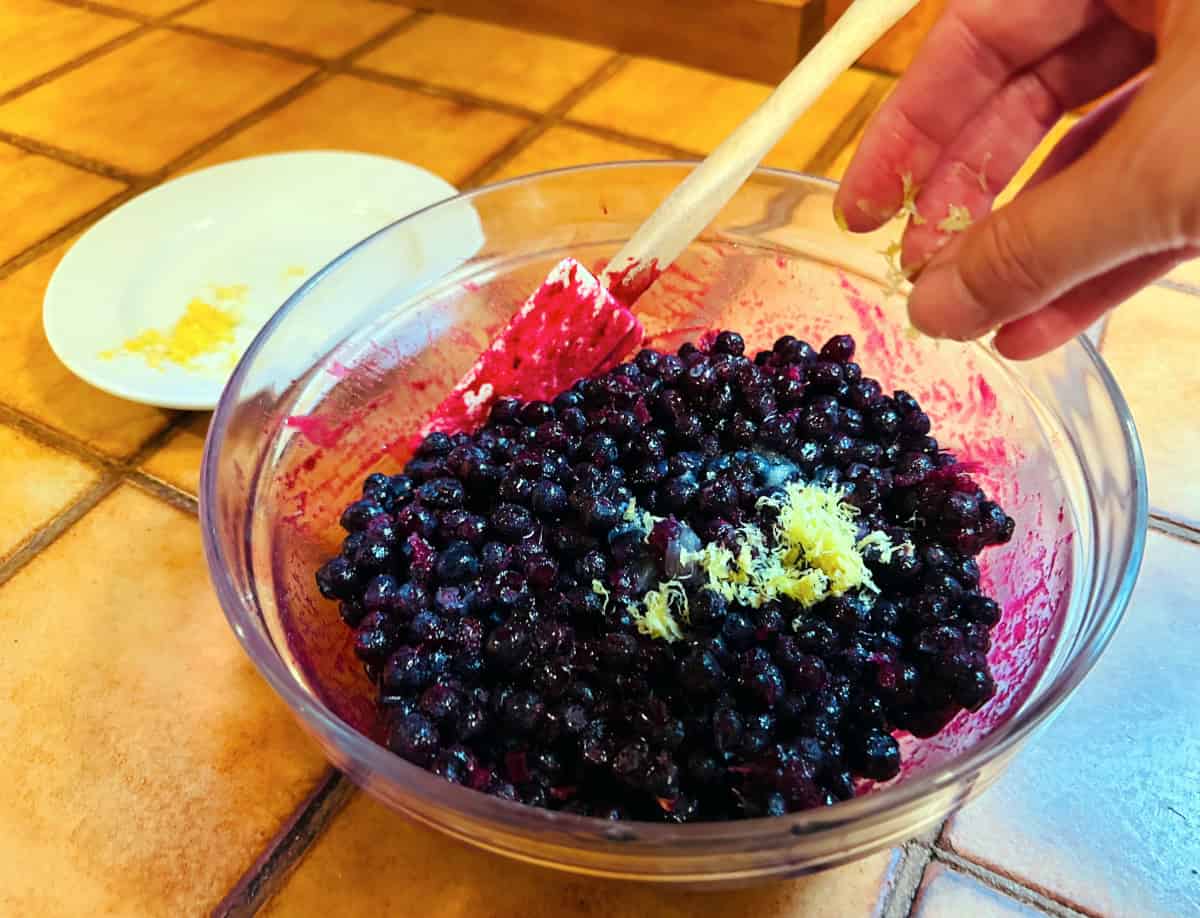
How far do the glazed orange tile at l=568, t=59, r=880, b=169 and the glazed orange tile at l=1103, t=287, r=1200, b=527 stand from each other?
0.63 meters

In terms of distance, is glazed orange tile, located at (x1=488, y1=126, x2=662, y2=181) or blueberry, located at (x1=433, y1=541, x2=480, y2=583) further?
glazed orange tile, located at (x1=488, y1=126, x2=662, y2=181)

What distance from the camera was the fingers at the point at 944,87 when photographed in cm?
96

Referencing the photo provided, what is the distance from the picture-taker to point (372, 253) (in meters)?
1.17

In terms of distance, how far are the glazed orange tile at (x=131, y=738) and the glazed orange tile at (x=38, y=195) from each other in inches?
30.2

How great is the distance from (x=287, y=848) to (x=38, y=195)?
1447mm

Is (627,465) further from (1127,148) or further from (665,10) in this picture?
(665,10)

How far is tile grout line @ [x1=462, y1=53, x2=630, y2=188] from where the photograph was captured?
173 cm

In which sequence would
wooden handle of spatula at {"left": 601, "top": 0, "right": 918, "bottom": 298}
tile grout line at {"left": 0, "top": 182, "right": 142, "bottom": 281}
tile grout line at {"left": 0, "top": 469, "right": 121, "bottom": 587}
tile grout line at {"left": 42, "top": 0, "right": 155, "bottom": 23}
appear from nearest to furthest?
wooden handle of spatula at {"left": 601, "top": 0, "right": 918, "bottom": 298} → tile grout line at {"left": 0, "top": 469, "right": 121, "bottom": 587} → tile grout line at {"left": 0, "top": 182, "right": 142, "bottom": 281} → tile grout line at {"left": 42, "top": 0, "right": 155, "bottom": 23}

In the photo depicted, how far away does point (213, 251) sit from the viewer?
61.7 inches

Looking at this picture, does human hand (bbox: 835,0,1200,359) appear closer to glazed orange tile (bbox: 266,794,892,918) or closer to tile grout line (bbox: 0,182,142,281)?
glazed orange tile (bbox: 266,794,892,918)

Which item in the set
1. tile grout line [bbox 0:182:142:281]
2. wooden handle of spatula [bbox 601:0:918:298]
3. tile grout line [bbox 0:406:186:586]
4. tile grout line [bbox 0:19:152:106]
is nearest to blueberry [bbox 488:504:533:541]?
wooden handle of spatula [bbox 601:0:918:298]

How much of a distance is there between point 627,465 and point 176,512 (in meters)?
0.59

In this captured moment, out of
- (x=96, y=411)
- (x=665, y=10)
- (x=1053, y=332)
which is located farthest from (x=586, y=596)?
(x=665, y=10)

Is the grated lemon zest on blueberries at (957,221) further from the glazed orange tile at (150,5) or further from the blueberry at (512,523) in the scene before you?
the glazed orange tile at (150,5)
